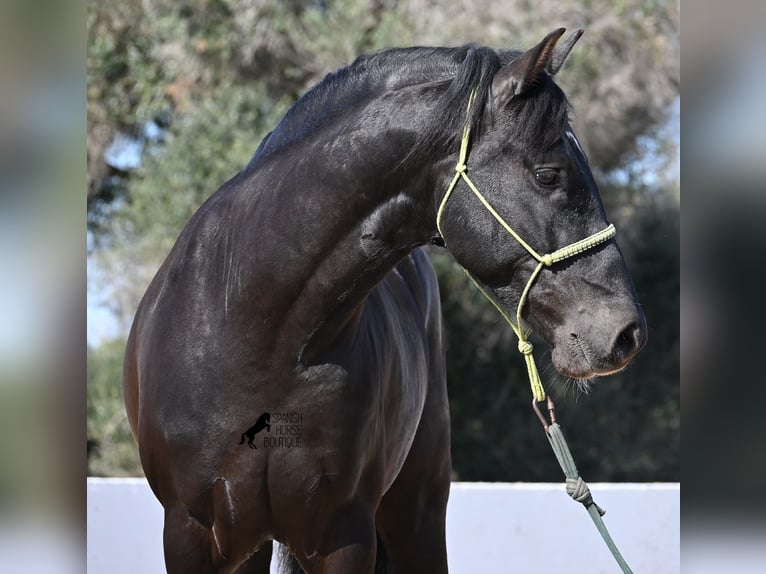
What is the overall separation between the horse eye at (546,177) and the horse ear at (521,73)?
0.54 ft

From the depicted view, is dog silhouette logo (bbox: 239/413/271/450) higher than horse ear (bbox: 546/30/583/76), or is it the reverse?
horse ear (bbox: 546/30/583/76)

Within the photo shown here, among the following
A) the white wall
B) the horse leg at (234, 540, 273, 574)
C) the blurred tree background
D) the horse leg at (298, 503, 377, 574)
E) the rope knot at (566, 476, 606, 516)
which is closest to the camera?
the rope knot at (566, 476, 606, 516)

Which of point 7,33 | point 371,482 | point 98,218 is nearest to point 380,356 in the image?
point 371,482

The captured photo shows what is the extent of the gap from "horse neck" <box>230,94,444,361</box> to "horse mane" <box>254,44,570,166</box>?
67 mm

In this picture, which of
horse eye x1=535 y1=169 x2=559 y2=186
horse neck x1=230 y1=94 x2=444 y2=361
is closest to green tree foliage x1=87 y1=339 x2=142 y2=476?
horse neck x1=230 y1=94 x2=444 y2=361

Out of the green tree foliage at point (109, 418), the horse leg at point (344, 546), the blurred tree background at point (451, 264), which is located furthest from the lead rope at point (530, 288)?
the green tree foliage at point (109, 418)

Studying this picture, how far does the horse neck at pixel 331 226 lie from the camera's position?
2057mm

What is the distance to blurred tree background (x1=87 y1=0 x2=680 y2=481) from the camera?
8258mm

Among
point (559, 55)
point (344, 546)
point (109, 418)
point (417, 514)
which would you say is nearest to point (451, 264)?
point (109, 418)

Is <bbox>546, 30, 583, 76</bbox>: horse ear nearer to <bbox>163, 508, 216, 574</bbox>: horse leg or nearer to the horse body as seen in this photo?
the horse body

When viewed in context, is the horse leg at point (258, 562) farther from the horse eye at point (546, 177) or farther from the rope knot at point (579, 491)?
the horse eye at point (546, 177)

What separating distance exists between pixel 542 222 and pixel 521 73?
1.00 ft

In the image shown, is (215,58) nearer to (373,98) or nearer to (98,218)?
(98,218)

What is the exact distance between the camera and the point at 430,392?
3.21 metres
